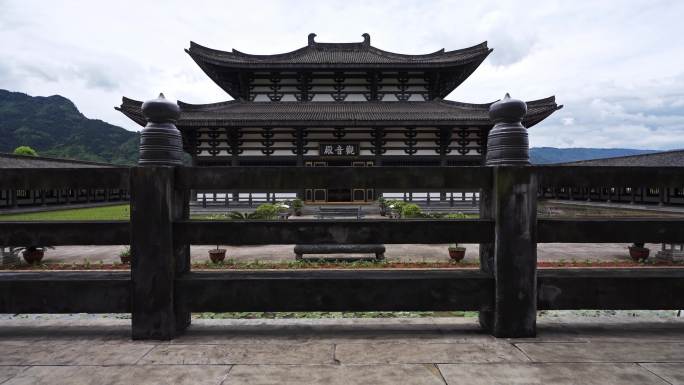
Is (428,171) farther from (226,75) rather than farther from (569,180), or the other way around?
(226,75)

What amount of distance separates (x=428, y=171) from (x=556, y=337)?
1.75 meters

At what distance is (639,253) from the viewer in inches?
331

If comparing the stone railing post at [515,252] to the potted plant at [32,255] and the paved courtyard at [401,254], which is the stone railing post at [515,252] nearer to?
the paved courtyard at [401,254]

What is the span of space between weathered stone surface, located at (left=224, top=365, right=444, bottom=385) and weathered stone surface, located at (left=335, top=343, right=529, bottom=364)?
0.10 meters

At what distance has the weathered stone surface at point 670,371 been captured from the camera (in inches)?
83.7

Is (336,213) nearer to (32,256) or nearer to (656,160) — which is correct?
(32,256)

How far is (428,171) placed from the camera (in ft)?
9.93

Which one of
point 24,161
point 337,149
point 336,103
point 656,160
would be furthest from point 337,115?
point 24,161

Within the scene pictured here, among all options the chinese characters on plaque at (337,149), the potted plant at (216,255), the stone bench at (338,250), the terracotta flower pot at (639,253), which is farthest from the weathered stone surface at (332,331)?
the chinese characters on plaque at (337,149)

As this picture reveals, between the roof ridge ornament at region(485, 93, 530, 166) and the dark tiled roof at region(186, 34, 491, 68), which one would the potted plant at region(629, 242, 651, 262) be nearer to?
the roof ridge ornament at region(485, 93, 530, 166)

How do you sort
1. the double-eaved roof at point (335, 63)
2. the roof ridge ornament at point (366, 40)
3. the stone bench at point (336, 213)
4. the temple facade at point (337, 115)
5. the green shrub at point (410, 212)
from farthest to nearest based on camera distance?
the roof ridge ornament at point (366, 40), the double-eaved roof at point (335, 63), the temple facade at point (337, 115), the stone bench at point (336, 213), the green shrub at point (410, 212)

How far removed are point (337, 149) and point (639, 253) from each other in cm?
1660

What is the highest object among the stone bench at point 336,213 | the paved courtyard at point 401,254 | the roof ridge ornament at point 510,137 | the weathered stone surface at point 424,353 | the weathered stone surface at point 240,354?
the roof ridge ornament at point 510,137

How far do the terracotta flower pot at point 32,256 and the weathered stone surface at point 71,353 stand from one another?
7.47 metres
